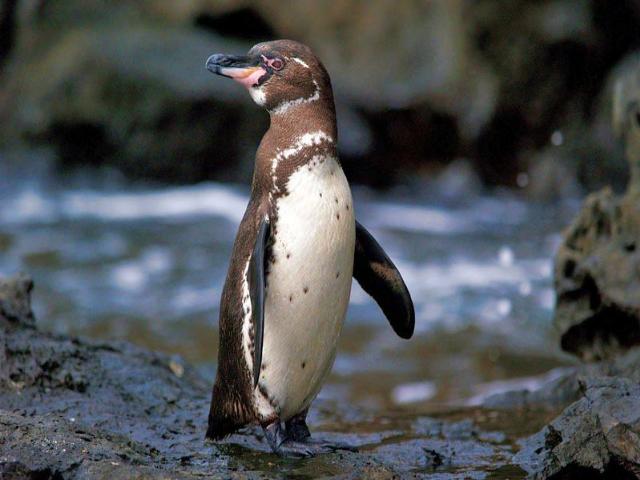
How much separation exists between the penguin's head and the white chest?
0.28 meters

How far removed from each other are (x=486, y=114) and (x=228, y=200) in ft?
11.5

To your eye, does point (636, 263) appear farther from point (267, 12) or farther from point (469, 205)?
point (267, 12)

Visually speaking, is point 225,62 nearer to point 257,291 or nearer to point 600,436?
point 257,291

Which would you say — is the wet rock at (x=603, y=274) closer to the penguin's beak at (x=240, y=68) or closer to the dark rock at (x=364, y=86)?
the penguin's beak at (x=240, y=68)

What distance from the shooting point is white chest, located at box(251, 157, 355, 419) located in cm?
374

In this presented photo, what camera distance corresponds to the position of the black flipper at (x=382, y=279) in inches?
166

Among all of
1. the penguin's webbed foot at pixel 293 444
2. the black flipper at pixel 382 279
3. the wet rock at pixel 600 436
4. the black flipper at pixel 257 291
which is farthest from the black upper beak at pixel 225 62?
the wet rock at pixel 600 436

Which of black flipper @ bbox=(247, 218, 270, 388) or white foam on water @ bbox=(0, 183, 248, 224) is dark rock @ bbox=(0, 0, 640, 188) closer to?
white foam on water @ bbox=(0, 183, 248, 224)

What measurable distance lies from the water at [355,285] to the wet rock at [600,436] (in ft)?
8.44

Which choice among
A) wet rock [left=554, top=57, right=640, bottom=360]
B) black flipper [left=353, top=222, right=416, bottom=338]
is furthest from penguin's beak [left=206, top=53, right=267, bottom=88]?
wet rock [left=554, top=57, right=640, bottom=360]

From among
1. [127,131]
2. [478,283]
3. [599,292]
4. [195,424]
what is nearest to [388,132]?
[127,131]

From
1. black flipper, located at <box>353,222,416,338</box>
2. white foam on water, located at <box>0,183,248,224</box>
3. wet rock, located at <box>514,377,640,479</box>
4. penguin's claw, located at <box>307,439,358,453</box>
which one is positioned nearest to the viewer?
wet rock, located at <box>514,377,640,479</box>

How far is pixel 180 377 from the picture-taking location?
17.1 feet

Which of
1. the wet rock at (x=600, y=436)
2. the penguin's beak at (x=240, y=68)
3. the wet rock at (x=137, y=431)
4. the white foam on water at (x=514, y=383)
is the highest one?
the penguin's beak at (x=240, y=68)
